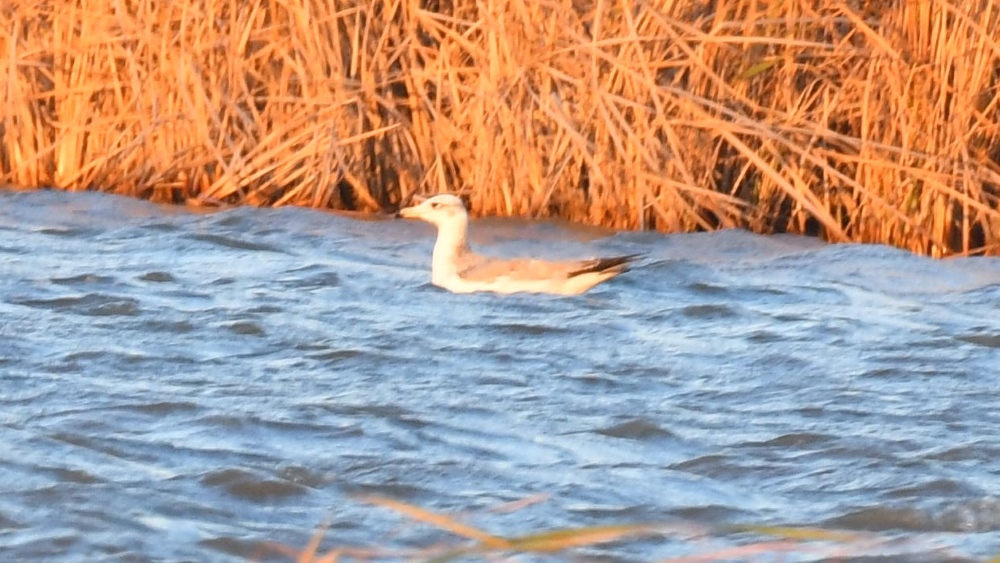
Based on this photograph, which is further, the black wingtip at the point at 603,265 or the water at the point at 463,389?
the black wingtip at the point at 603,265

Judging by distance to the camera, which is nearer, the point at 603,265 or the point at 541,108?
the point at 603,265

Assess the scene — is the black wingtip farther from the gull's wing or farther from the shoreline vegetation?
the shoreline vegetation

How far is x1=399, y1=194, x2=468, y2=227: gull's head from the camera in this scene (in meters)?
8.69

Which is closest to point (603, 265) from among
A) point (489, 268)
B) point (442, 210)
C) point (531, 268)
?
point (531, 268)

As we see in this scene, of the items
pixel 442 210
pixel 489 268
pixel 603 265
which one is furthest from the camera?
pixel 442 210

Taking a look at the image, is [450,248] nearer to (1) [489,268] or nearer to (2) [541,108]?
(1) [489,268]

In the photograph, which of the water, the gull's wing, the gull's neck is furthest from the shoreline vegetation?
the gull's wing

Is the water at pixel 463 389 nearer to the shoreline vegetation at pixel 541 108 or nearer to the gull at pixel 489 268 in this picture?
the gull at pixel 489 268

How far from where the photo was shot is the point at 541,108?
930cm

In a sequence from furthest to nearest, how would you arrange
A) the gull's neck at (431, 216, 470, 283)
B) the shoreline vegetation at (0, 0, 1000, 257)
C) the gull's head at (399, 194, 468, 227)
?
1. the shoreline vegetation at (0, 0, 1000, 257)
2. the gull's head at (399, 194, 468, 227)
3. the gull's neck at (431, 216, 470, 283)

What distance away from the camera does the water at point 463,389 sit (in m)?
5.04

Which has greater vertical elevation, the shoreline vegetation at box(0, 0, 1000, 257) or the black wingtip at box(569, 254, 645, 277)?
the shoreline vegetation at box(0, 0, 1000, 257)

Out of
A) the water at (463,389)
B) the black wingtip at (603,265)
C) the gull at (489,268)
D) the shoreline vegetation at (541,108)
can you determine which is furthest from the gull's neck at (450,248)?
the shoreline vegetation at (541,108)

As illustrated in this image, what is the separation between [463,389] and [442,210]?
223cm
